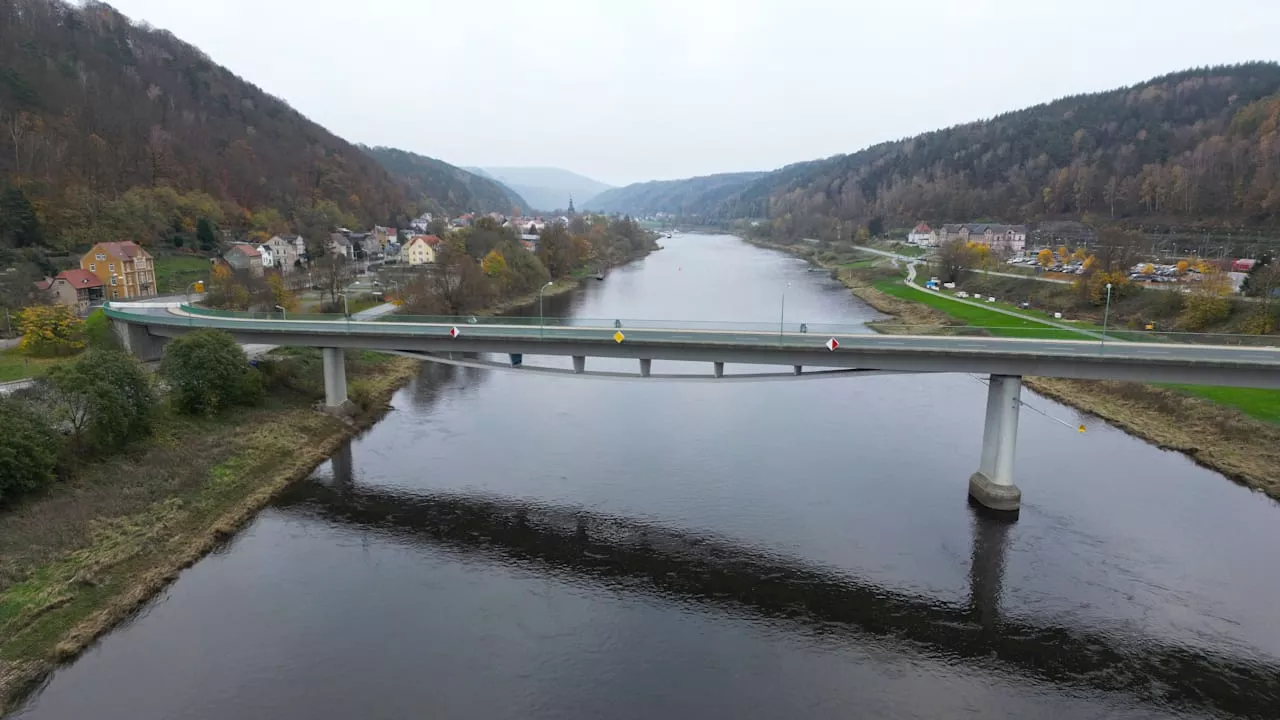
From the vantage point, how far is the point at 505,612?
17.7 m

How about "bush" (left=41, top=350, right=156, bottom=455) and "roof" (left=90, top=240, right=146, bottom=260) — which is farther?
"roof" (left=90, top=240, right=146, bottom=260)

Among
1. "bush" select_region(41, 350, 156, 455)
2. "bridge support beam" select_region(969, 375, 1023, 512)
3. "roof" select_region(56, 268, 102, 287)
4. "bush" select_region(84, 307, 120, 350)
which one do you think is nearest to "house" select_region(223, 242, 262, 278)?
"roof" select_region(56, 268, 102, 287)

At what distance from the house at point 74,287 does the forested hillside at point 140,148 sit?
12557 millimetres

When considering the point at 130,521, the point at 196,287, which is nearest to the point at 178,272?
the point at 196,287

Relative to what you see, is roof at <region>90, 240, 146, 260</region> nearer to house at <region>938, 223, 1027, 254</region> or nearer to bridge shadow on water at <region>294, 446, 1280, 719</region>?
bridge shadow on water at <region>294, 446, 1280, 719</region>

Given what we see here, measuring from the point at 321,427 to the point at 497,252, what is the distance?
4261cm

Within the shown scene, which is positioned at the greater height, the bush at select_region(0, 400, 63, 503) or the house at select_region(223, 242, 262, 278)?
the house at select_region(223, 242, 262, 278)

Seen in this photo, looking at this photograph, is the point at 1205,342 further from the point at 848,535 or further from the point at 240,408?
the point at 240,408

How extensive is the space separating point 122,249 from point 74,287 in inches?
212

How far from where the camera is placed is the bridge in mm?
21422

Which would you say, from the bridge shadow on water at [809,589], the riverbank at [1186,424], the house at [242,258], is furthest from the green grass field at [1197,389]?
→ the house at [242,258]

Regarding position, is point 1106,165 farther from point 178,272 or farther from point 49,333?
point 49,333

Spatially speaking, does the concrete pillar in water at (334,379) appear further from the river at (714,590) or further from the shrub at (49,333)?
the shrub at (49,333)

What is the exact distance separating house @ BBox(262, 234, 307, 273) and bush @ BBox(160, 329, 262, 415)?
1732 inches
